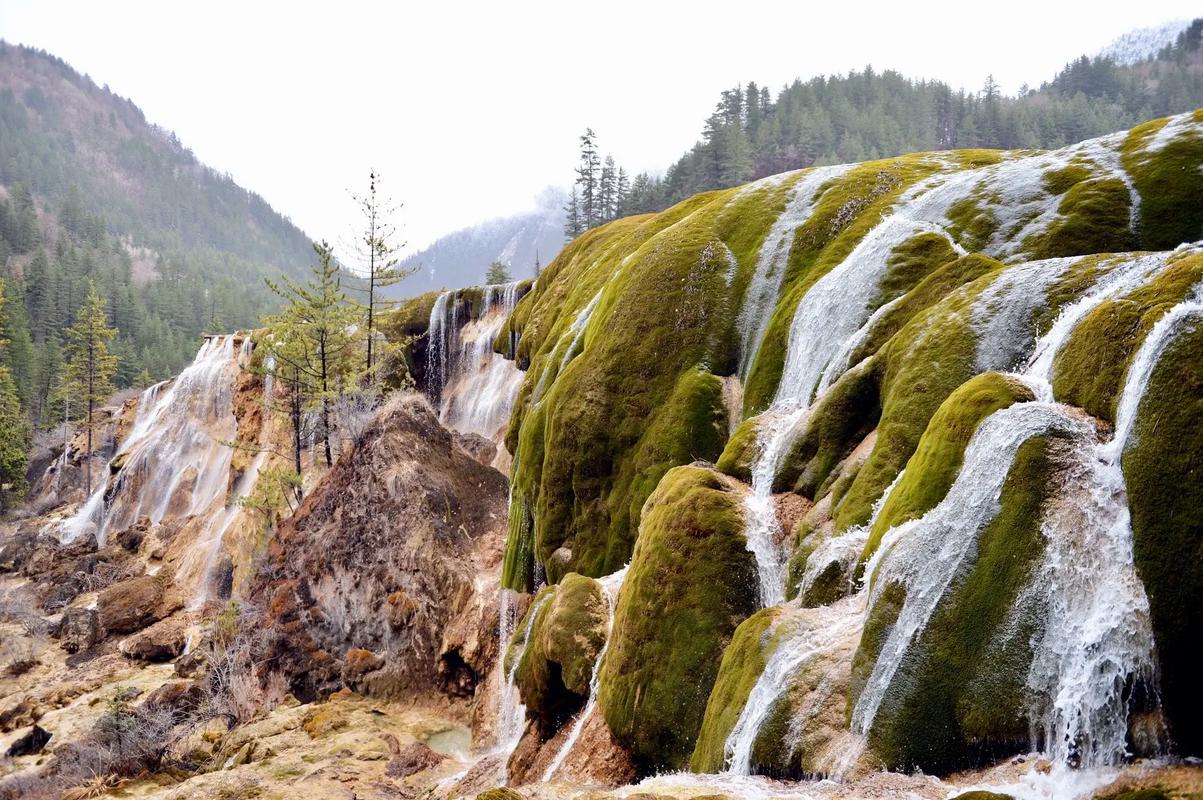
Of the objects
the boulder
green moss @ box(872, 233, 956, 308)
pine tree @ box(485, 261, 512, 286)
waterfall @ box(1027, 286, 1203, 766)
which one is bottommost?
the boulder

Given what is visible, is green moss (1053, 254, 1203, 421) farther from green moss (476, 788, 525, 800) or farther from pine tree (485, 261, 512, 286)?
pine tree (485, 261, 512, 286)

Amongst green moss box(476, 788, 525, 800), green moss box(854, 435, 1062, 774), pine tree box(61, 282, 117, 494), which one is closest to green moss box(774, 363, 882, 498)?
green moss box(854, 435, 1062, 774)

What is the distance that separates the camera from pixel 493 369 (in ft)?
155

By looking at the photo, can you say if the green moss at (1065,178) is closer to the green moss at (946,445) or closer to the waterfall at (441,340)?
the green moss at (946,445)

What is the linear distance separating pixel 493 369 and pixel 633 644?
110 ft

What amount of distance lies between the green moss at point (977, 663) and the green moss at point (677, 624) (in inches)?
195

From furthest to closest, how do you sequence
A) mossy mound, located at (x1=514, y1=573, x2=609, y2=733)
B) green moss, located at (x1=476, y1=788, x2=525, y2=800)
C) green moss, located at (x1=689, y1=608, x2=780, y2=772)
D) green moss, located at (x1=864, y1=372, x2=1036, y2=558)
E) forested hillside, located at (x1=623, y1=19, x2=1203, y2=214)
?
1. forested hillside, located at (x1=623, y1=19, x2=1203, y2=214)
2. mossy mound, located at (x1=514, y1=573, x2=609, y2=733)
3. green moss, located at (x1=689, y1=608, x2=780, y2=772)
4. green moss, located at (x1=864, y1=372, x2=1036, y2=558)
5. green moss, located at (x1=476, y1=788, x2=525, y2=800)

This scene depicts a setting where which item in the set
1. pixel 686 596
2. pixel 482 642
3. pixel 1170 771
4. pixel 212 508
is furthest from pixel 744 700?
pixel 212 508

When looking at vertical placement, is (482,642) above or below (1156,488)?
below

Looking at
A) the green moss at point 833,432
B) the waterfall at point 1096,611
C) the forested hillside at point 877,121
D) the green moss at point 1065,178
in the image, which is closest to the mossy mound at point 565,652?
the green moss at point 833,432

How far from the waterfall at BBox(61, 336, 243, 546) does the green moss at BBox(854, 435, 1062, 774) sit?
49599 mm

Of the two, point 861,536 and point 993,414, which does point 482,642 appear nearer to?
point 861,536

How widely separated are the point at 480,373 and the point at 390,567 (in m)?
21.2

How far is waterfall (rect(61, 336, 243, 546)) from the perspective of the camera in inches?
2067
